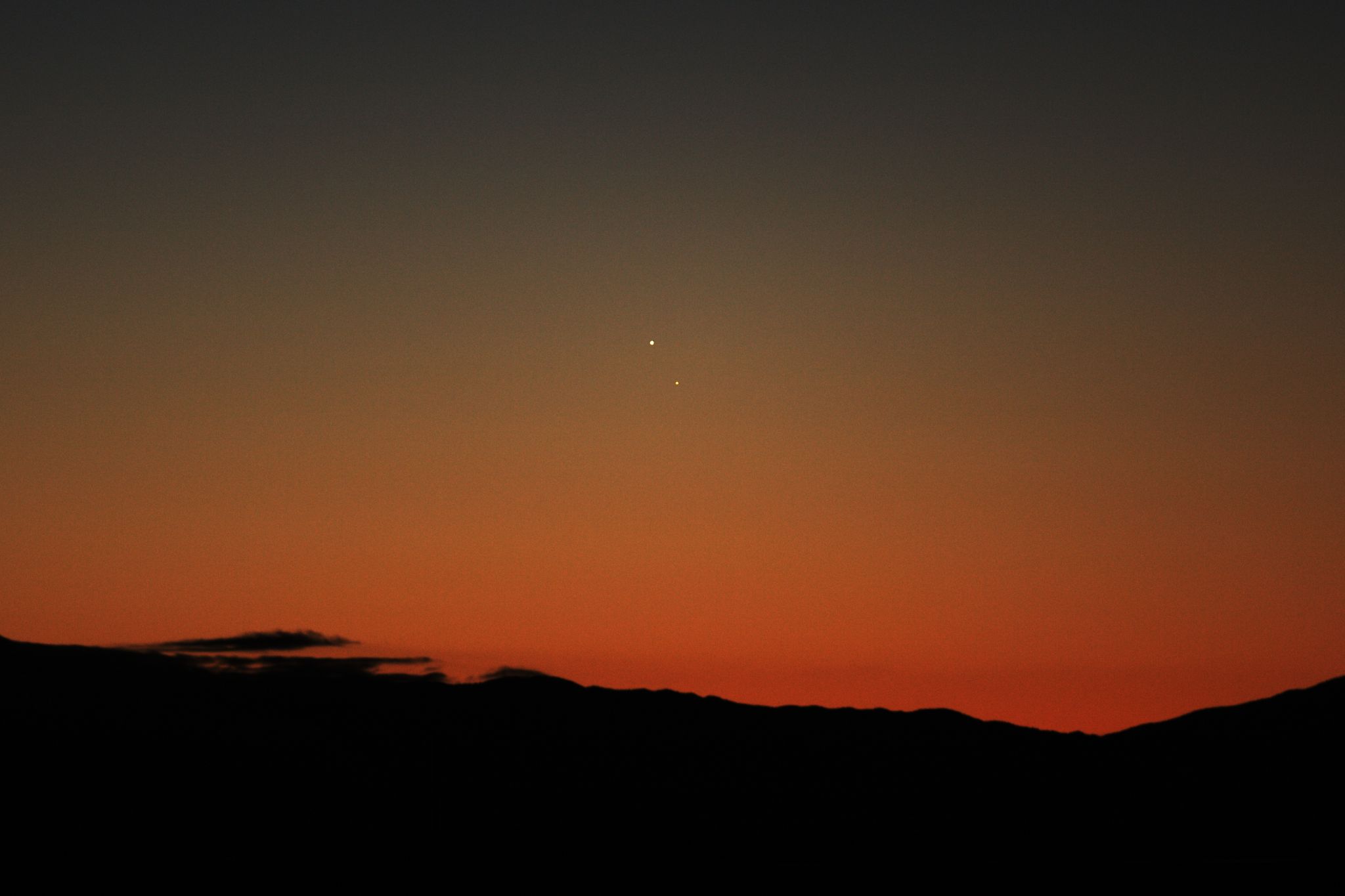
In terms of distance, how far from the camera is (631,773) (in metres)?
177

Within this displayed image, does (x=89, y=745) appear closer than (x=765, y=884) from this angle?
No

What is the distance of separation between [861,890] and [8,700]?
108 metres

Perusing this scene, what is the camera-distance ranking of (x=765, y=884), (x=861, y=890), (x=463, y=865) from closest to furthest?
(x=861, y=890) → (x=765, y=884) → (x=463, y=865)

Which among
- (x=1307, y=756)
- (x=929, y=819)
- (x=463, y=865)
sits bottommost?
(x=463, y=865)

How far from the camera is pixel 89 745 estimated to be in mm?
139875

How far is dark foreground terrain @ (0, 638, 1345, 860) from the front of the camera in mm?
131500

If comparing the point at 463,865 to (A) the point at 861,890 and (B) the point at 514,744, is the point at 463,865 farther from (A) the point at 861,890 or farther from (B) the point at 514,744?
(B) the point at 514,744

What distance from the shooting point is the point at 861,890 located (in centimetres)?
8594

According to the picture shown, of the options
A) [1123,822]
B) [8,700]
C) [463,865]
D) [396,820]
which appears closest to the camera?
[463,865]

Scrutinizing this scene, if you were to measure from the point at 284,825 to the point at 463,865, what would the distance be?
2700 cm

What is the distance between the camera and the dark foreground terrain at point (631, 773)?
131500 millimetres

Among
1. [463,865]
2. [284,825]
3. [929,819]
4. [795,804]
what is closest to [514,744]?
[795,804]

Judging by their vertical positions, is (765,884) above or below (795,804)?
below

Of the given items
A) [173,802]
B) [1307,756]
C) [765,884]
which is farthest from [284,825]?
[1307,756]
